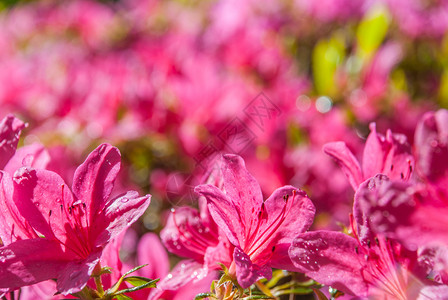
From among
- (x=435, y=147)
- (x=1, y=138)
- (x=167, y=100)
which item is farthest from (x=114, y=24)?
(x=435, y=147)

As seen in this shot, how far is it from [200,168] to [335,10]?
1286 millimetres

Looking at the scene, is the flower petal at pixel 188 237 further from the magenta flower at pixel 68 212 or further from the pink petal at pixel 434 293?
the pink petal at pixel 434 293

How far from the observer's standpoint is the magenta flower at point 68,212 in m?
0.58

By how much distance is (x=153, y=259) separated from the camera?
2.52 feet

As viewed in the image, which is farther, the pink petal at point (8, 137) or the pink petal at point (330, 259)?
the pink petal at point (8, 137)

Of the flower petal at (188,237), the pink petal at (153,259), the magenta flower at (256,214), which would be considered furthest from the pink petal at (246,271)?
the pink petal at (153,259)

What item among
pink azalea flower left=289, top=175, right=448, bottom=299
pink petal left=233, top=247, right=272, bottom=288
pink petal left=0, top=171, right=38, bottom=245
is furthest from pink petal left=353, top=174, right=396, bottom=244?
pink petal left=0, top=171, right=38, bottom=245

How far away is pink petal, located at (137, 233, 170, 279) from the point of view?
750 mm

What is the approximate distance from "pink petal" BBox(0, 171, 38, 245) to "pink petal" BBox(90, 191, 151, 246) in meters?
0.08

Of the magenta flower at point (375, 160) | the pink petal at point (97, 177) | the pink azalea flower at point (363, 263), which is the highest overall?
the pink petal at point (97, 177)

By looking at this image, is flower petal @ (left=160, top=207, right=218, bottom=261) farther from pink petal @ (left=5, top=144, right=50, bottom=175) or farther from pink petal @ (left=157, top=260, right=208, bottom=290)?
pink petal @ (left=5, top=144, right=50, bottom=175)

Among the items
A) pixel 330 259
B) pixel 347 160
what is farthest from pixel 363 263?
pixel 347 160

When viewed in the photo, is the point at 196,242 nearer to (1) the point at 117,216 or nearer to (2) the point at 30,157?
(1) the point at 117,216

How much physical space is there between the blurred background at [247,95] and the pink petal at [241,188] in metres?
0.19
